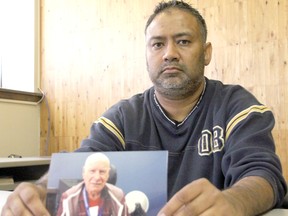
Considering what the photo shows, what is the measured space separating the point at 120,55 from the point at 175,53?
2.07m

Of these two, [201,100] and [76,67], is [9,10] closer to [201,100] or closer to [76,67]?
[76,67]

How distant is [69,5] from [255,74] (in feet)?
6.39

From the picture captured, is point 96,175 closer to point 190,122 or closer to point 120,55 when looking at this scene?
point 190,122

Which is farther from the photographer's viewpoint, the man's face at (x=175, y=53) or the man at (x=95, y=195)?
the man's face at (x=175, y=53)

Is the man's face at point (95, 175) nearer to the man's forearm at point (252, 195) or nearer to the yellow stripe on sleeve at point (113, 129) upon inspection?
the man's forearm at point (252, 195)

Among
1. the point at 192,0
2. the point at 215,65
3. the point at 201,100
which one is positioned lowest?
→ the point at 201,100

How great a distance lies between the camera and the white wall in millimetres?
3305

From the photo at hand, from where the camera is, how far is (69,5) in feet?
11.8

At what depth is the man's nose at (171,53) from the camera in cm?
128

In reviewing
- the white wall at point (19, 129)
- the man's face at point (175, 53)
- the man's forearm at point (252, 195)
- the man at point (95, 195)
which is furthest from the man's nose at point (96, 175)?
the white wall at point (19, 129)

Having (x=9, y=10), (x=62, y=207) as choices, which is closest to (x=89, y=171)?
(x=62, y=207)

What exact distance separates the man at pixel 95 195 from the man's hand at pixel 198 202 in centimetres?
8

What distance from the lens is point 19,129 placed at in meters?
3.51

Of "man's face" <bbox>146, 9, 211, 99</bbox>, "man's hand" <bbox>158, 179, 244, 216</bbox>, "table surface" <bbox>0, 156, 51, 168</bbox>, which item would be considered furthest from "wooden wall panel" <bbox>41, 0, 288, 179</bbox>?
"man's hand" <bbox>158, 179, 244, 216</bbox>
